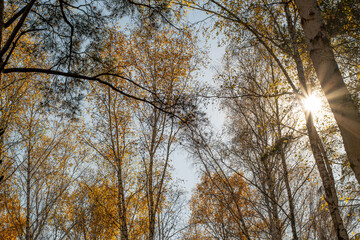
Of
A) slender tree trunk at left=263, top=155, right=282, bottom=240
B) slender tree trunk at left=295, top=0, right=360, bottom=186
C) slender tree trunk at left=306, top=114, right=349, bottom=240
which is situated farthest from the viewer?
slender tree trunk at left=263, top=155, right=282, bottom=240

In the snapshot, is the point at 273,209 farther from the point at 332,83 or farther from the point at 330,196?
the point at 332,83

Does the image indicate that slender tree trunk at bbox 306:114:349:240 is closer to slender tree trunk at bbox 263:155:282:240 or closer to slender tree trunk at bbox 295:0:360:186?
slender tree trunk at bbox 295:0:360:186

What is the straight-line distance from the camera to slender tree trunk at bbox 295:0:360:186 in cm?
199

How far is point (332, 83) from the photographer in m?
2.17

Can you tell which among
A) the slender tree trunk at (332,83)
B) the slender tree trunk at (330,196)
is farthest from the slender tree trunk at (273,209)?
the slender tree trunk at (332,83)

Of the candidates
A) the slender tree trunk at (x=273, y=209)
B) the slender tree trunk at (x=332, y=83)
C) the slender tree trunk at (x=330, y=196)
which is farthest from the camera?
the slender tree trunk at (x=273, y=209)

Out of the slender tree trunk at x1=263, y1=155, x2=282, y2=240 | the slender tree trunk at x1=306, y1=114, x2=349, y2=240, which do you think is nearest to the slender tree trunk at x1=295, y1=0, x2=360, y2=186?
→ the slender tree trunk at x1=306, y1=114, x2=349, y2=240

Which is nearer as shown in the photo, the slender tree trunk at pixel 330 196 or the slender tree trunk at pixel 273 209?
the slender tree trunk at pixel 330 196

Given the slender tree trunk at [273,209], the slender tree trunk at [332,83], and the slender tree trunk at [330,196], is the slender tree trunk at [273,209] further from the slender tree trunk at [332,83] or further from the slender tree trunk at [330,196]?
the slender tree trunk at [332,83]

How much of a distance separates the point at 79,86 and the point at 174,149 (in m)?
4.18

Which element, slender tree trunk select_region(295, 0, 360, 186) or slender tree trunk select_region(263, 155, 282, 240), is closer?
slender tree trunk select_region(295, 0, 360, 186)

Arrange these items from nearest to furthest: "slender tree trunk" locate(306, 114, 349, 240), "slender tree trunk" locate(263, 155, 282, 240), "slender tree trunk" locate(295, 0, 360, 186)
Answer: "slender tree trunk" locate(295, 0, 360, 186), "slender tree trunk" locate(306, 114, 349, 240), "slender tree trunk" locate(263, 155, 282, 240)

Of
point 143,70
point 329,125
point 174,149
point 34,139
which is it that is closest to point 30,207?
point 34,139

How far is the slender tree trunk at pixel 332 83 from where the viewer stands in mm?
1987
